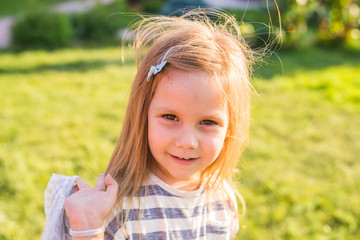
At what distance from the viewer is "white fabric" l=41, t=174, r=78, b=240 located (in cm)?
141

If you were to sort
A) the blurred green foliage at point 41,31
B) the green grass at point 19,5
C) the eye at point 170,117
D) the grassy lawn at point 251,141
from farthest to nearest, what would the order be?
the green grass at point 19,5 → the blurred green foliage at point 41,31 → the grassy lawn at point 251,141 → the eye at point 170,117

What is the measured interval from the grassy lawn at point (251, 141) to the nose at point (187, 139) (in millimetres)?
616

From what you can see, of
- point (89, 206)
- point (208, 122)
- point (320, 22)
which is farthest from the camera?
point (320, 22)

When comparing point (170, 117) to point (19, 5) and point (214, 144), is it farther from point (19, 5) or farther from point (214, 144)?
point (19, 5)

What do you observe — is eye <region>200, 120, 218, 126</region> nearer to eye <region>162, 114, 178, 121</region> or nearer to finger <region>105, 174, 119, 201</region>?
eye <region>162, 114, 178, 121</region>

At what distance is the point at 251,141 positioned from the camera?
4086 millimetres

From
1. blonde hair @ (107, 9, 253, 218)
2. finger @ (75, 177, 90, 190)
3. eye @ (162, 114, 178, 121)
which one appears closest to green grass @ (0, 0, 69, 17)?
blonde hair @ (107, 9, 253, 218)

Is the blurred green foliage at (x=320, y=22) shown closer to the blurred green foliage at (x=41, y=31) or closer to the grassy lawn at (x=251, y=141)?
the grassy lawn at (x=251, y=141)

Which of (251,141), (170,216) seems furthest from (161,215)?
(251,141)

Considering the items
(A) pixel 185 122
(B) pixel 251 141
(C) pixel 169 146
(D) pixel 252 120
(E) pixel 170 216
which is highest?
(A) pixel 185 122

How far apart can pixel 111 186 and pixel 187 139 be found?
362 mm

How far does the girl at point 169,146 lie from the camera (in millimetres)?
1368

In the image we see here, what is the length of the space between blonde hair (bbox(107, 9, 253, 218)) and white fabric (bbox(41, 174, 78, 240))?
206mm

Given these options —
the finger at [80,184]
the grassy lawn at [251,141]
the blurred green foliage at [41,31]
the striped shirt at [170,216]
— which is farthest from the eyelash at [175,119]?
the blurred green foliage at [41,31]
